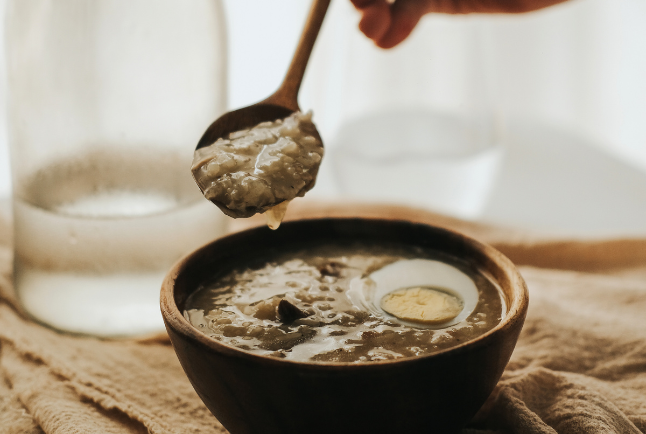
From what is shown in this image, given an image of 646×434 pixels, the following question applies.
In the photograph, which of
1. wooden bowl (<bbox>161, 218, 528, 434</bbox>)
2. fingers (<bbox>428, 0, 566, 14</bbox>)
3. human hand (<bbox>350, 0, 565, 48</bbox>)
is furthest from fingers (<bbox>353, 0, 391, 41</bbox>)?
wooden bowl (<bbox>161, 218, 528, 434</bbox>)

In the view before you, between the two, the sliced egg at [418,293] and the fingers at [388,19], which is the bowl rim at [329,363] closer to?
the sliced egg at [418,293]

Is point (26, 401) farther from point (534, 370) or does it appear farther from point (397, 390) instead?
point (534, 370)

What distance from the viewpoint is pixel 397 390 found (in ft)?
2.57

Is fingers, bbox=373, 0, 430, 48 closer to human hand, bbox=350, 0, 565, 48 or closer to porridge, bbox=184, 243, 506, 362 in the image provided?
human hand, bbox=350, 0, 565, 48

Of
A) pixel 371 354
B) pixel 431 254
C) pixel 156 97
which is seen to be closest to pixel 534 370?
pixel 431 254

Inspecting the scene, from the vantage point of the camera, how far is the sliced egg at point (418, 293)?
984mm

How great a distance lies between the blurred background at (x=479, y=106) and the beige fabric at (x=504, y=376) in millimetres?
422

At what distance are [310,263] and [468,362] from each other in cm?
40

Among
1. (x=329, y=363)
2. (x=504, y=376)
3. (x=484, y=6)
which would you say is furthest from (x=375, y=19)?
(x=329, y=363)

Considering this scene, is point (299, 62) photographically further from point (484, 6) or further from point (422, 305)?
point (484, 6)

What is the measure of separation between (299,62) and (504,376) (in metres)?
0.59

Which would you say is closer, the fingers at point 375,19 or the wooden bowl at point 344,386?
the wooden bowl at point 344,386

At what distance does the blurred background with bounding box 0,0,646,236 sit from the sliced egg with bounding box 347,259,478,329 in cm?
65

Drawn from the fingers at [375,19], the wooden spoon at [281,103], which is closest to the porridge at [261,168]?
the wooden spoon at [281,103]
